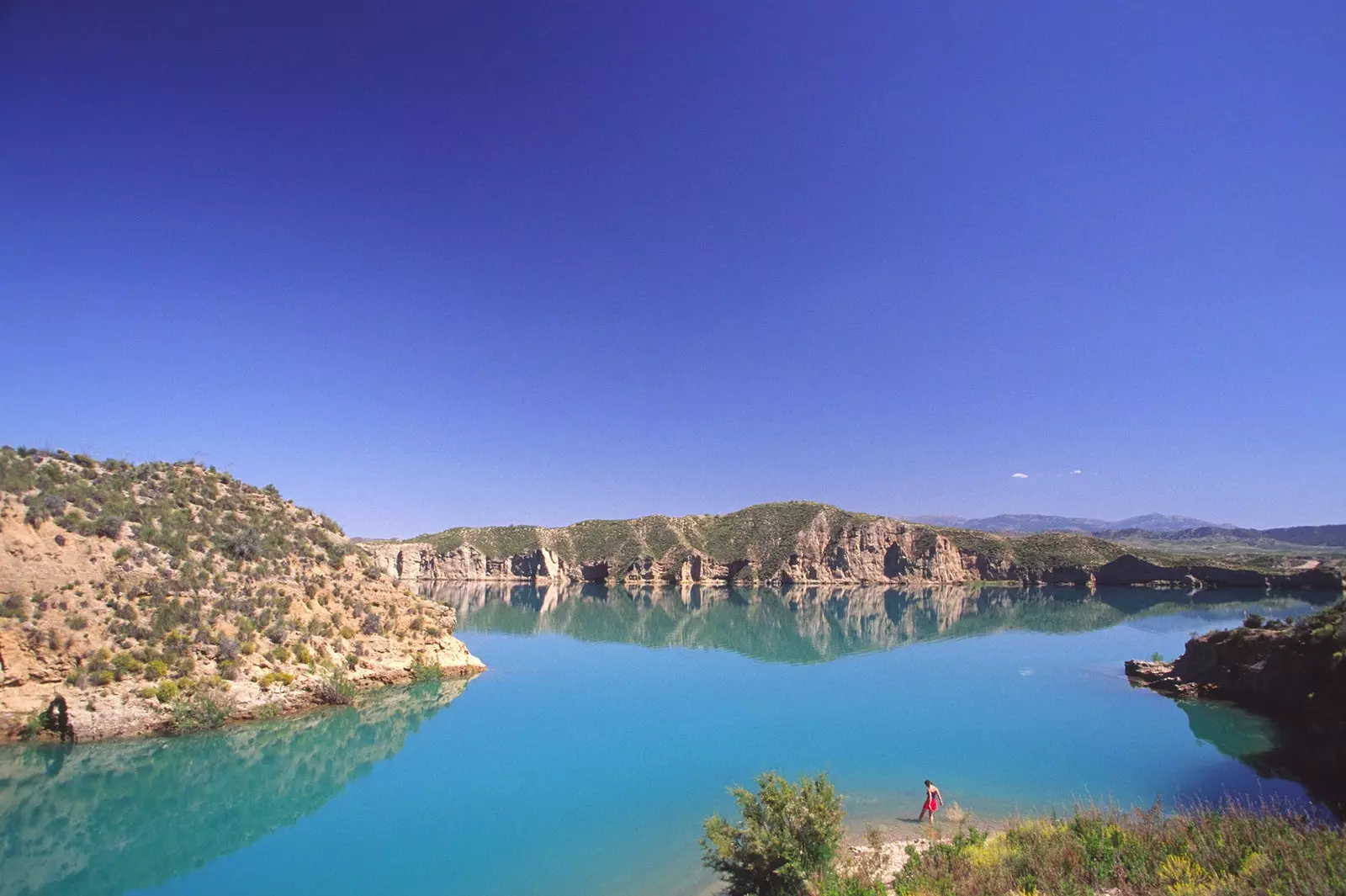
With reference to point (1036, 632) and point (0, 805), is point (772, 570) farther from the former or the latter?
point (0, 805)

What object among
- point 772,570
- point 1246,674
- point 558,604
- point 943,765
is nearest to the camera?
point 943,765

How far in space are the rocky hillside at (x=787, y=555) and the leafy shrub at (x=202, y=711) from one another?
77.6 m

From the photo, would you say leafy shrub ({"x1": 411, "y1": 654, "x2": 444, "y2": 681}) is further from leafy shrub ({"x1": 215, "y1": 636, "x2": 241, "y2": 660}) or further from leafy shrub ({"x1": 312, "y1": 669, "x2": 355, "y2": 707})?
leafy shrub ({"x1": 215, "y1": 636, "x2": 241, "y2": 660})

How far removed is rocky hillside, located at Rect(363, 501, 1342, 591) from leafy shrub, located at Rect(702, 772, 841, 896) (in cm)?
8414

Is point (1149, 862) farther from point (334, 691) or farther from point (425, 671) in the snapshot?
point (425, 671)

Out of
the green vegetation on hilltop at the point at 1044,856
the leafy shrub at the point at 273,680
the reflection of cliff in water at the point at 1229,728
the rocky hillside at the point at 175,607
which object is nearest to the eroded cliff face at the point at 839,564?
the rocky hillside at the point at 175,607

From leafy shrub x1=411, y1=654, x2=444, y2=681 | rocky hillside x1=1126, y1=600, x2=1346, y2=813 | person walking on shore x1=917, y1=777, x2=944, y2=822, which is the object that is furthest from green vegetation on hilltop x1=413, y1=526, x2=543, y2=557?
person walking on shore x1=917, y1=777, x2=944, y2=822

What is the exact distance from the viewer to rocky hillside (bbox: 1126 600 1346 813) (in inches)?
659

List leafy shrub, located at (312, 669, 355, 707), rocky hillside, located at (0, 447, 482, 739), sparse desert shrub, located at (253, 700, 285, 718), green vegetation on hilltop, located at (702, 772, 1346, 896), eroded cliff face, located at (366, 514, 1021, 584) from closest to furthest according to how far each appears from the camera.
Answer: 1. green vegetation on hilltop, located at (702, 772, 1346, 896)
2. rocky hillside, located at (0, 447, 482, 739)
3. sparse desert shrub, located at (253, 700, 285, 718)
4. leafy shrub, located at (312, 669, 355, 707)
5. eroded cliff face, located at (366, 514, 1021, 584)

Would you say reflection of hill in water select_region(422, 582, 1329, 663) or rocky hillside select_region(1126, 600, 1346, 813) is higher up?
rocky hillside select_region(1126, 600, 1346, 813)

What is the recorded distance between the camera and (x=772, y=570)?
306 ft

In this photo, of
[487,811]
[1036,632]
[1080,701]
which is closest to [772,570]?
[1036,632]

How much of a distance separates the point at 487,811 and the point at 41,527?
18.2 meters

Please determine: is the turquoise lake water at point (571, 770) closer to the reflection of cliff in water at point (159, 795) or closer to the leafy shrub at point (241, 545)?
the reflection of cliff in water at point (159, 795)
